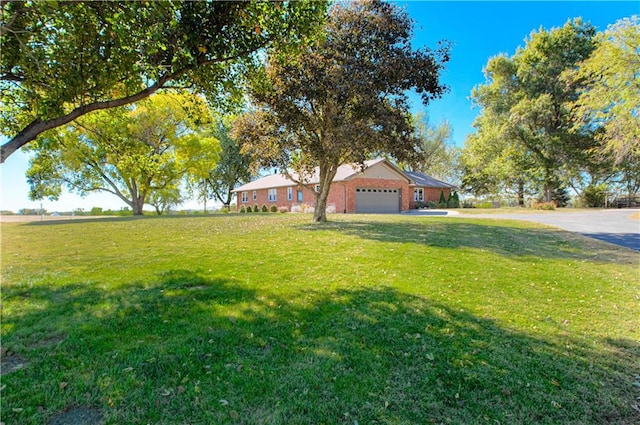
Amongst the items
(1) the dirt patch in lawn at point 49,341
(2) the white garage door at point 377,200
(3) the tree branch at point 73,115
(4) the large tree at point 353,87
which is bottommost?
(1) the dirt patch in lawn at point 49,341

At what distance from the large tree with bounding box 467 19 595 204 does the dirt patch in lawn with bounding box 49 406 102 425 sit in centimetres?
3462

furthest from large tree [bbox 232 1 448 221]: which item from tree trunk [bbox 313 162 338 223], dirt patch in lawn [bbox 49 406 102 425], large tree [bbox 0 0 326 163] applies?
dirt patch in lawn [bbox 49 406 102 425]

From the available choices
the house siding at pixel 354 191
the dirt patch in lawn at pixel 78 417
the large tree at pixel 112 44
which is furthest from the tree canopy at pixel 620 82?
the dirt patch in lawn at pixel 78 417

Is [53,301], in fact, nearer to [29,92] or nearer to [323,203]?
[29,92]

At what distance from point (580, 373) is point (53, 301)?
261 inches

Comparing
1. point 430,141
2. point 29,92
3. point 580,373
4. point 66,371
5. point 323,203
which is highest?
point 430,141

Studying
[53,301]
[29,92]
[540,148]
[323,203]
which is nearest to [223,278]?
[53,301]

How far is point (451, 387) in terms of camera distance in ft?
9.83

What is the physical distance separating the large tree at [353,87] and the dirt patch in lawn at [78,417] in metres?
10.7

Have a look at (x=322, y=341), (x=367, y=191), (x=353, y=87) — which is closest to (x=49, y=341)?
(x=322, y=341)

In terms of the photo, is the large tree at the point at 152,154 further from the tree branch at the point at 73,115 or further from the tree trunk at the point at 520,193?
the tree trunk at the point at 520,193

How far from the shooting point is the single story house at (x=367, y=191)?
94.0ft

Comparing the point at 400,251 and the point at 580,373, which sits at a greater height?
the point at 400,251

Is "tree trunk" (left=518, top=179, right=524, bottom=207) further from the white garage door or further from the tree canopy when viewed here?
the tree canopy
